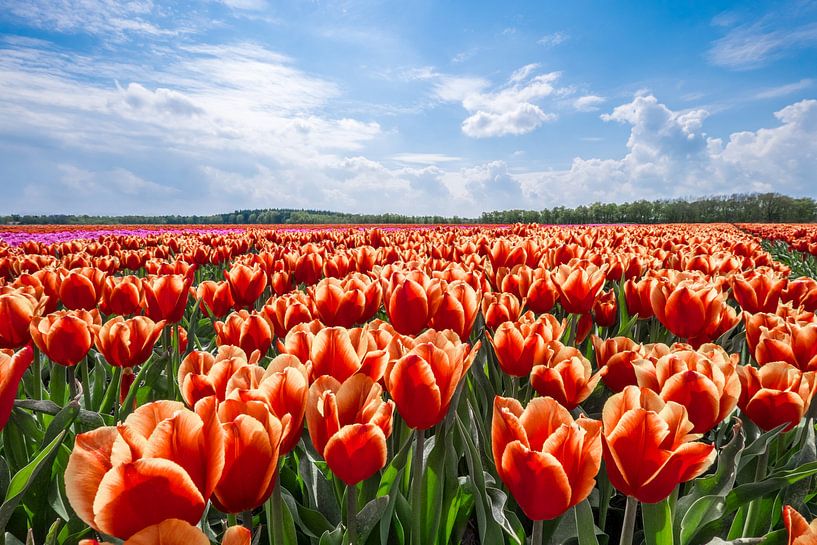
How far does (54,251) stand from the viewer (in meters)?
6.57

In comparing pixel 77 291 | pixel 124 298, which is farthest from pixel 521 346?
pixel 77 291

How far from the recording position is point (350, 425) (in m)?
0.96

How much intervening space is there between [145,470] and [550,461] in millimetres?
638

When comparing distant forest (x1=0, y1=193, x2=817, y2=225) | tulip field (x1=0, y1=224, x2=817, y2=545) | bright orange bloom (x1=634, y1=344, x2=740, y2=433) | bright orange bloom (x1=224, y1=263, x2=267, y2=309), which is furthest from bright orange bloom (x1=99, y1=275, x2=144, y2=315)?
distant forest (x1=0, y1=193, x2=817, y2=225)

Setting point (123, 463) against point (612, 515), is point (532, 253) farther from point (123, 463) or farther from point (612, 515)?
point (123, 463)

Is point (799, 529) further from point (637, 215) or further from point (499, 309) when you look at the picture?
point (637, 215)

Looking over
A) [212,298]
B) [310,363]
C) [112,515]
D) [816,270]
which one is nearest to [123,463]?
[112,515]

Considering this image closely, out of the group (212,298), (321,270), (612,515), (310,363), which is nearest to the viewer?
(310,363)

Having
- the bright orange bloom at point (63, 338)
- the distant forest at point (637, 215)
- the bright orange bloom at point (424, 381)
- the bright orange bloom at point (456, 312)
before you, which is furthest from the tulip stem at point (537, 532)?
the distant forest at point (637, 215)

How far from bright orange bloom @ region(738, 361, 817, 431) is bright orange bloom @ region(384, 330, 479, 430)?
832 millimetres

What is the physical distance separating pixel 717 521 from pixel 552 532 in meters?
0.46

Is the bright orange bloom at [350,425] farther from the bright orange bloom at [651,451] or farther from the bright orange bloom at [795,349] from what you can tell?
the bright orange bloom at [795,349]

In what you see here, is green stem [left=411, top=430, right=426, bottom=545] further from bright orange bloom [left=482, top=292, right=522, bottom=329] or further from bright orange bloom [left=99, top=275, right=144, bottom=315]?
bright orange bloom [left=99, top=275, right=144, bottom=315]

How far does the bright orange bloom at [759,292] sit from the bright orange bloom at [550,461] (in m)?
2.19
